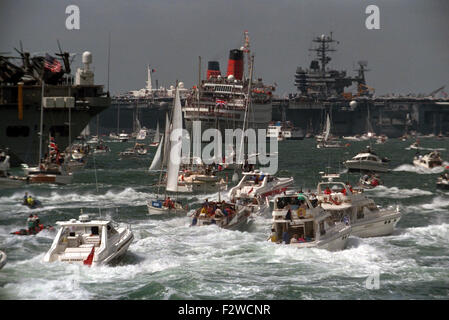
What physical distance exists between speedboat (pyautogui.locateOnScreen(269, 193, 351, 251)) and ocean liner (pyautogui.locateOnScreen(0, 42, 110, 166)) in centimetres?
5810

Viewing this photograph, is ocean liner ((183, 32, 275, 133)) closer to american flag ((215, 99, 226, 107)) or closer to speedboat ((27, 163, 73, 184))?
american flag ((215, 99, 226, 107))

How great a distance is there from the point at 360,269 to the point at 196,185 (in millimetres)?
35212

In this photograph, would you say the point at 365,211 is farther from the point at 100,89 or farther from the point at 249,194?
the point at 100,89

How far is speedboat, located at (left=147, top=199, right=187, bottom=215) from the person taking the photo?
5000cm

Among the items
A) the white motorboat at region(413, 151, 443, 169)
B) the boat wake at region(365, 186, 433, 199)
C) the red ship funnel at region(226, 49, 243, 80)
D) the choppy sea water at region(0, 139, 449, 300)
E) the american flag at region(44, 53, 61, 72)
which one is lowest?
the choppy sea water at region(0, 139, 449, 300)

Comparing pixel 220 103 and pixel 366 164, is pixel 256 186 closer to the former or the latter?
pixel 366 164

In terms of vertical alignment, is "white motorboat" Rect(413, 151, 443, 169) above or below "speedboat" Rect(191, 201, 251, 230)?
above

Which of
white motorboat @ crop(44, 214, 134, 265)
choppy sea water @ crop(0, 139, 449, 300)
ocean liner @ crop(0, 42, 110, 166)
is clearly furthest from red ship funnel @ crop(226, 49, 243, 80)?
white motorboat @ crop(44, 214, 134, 265)

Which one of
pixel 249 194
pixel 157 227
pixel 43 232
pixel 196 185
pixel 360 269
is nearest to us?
pixel 360 269

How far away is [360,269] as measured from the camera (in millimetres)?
34031

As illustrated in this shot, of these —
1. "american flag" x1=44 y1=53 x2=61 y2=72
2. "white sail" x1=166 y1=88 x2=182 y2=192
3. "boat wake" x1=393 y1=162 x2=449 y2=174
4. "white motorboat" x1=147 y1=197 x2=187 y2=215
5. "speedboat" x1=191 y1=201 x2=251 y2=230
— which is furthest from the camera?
"boat wake" x1=393 y1=162 x2=449 y2=174

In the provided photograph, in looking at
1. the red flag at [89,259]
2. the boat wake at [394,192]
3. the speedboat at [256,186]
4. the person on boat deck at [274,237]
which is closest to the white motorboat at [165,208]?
the speedboat at [256,186]

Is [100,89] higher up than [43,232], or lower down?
higher up
